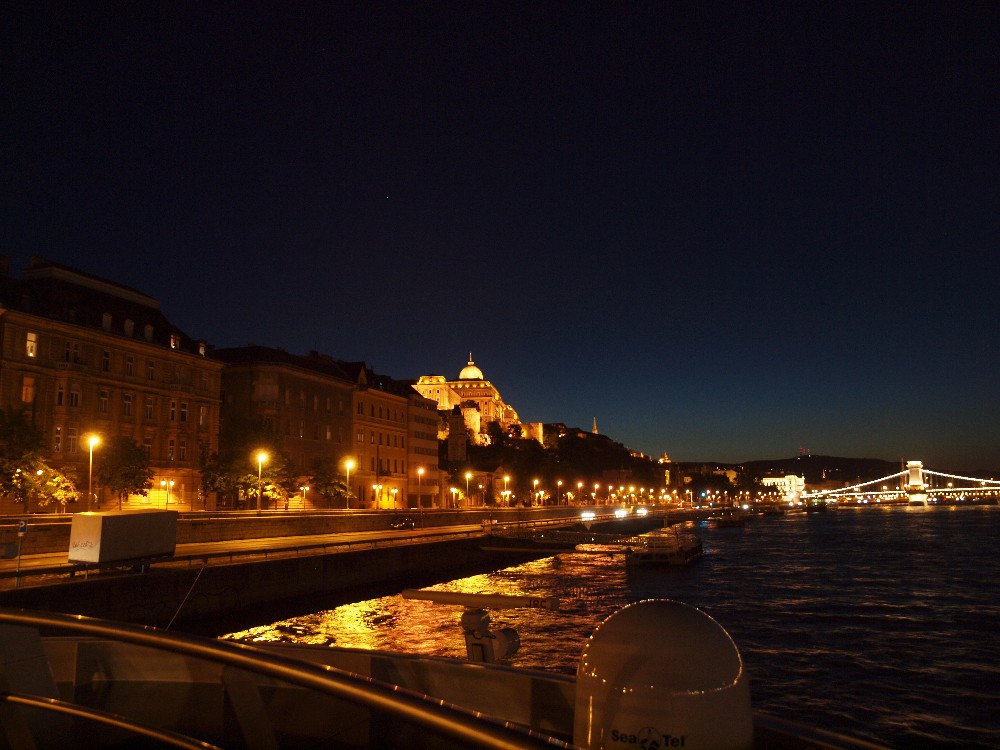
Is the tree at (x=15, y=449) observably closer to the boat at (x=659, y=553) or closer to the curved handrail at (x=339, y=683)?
the boat at (x=659, y=553)

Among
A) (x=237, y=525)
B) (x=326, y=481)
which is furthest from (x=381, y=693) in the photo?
(x=326, y=481)

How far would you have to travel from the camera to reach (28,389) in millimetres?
46688

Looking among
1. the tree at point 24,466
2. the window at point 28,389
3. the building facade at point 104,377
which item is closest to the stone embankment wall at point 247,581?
the tree at point 24,466

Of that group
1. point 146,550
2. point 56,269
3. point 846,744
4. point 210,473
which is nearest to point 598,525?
point 210,473

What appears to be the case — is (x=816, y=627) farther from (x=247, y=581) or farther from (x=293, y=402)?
(x=293, y=402)

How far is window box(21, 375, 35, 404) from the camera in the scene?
46.4 metres

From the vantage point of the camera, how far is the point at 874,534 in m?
96.0

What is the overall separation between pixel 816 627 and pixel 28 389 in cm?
4262

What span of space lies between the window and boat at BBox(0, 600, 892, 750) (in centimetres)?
4441

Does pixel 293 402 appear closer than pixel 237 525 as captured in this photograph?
No

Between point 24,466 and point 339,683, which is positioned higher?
point 24,466

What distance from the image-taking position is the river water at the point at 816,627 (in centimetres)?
2031

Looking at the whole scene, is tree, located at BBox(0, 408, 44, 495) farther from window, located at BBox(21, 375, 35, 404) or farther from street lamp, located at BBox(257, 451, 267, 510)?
street lamp, located at BBox(257, 451, 267, 510)

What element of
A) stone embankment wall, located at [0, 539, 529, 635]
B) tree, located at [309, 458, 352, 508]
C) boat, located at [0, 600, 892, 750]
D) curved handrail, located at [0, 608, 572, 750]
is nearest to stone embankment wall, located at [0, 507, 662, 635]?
stone embankment wall, located at [0, 539, 529, 635]
